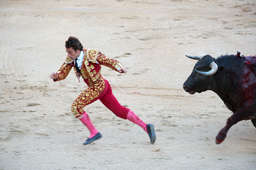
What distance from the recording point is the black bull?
6141mm

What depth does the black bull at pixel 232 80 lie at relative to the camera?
20.1 feet

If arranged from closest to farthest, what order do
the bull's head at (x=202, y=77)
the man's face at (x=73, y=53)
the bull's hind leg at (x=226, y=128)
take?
the bull's hind leg at (x=226, y=128), the man's face at (x=73, y=53), the bull's head at (x=202, y=77)

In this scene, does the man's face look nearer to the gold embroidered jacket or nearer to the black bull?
the gold embroidered jacket

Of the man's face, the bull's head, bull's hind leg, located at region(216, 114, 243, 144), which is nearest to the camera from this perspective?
bull's hind leg, located at region(216, 114, 243, 144)

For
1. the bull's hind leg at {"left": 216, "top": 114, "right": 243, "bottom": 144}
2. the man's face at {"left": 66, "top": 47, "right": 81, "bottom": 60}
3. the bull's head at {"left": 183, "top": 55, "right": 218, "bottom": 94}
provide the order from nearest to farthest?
the bull's hind leg at {"left": 216, "top": 114, "right": 243, "bottom": 144} < the man's face at {"left": 66, "top": 47, "right": 81, "bottom": 60} < the bull's head at {"left": 183, "top": 55, "right": 218, "bottom": 94}

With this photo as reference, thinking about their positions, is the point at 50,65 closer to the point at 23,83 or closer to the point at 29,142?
the point at 23,83

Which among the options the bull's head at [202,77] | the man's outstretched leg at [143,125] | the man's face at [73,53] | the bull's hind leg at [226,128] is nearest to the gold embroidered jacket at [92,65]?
the man's face at [73,53]

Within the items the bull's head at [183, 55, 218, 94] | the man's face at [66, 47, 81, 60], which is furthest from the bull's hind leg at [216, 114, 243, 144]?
the man's face at [66, 47, 81, 60]

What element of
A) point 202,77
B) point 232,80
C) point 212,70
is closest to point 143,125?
point 202,77

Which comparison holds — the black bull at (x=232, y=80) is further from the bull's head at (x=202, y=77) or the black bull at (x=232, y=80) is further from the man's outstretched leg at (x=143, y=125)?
the man's outstretched leg at (x=143, y=125)

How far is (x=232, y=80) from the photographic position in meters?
6.28

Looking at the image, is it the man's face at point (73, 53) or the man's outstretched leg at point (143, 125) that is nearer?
the man's face at point (73, 53)

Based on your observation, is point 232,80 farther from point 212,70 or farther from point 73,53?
point 73,53

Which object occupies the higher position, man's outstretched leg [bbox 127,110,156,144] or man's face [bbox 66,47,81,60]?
man's face [bbox 66,47,81,60]
